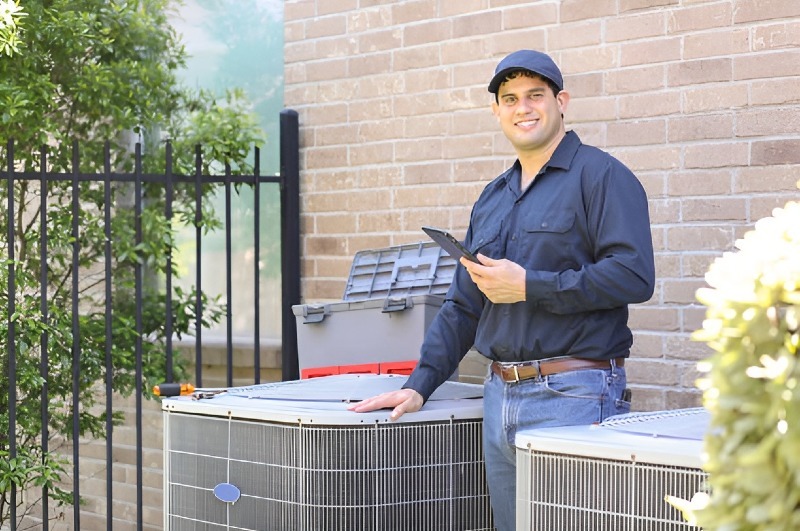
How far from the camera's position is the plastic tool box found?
4395 mm

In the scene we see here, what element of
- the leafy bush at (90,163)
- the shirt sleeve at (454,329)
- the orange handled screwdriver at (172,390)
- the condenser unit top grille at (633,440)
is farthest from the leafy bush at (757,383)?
the leafy bush at (90,163)

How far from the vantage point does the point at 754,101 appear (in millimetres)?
4207

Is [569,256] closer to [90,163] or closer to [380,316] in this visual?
[380,316]

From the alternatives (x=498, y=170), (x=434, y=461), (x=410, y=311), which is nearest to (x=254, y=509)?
(x=434, y=461)

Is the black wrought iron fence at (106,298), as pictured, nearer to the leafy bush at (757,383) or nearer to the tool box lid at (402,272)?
the tool box lid at (402,272)

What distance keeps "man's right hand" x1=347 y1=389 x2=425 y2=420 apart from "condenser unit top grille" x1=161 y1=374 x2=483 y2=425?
0.02 m

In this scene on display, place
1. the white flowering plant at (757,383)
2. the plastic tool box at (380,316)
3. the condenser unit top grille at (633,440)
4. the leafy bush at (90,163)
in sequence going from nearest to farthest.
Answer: the white flowering plant at (757,383), the condenser unit top grille at (633,440), the plastic tool box at (380,316), the leafy bush at (90,163)

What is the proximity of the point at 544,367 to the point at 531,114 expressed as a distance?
746mm

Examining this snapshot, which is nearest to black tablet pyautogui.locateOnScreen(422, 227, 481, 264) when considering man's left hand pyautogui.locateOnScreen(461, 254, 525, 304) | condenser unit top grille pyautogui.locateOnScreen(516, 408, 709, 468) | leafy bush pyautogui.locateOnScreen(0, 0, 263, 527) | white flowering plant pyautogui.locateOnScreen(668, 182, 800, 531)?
man's left hand pyautogui.locateOnScreen(461, 254, 525, 304)

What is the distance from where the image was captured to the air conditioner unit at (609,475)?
2674mm

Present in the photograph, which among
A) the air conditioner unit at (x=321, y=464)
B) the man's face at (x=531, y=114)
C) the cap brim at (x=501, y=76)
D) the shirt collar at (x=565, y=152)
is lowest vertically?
the air conditioner unit at (x=321, y=464)

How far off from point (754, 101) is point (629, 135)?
52cm

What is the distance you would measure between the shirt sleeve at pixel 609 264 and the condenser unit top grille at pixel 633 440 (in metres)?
0.36

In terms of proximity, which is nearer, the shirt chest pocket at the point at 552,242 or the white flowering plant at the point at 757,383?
the white flowering plant at the point at 757,383
